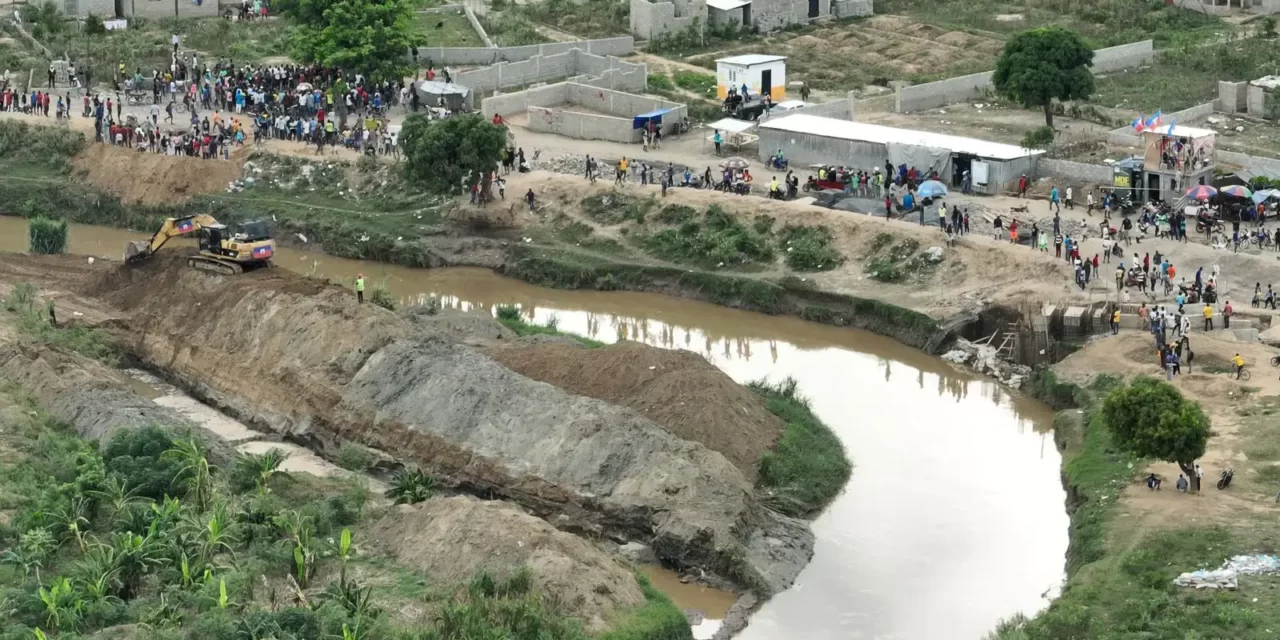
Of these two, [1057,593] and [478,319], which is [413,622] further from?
[478,319]

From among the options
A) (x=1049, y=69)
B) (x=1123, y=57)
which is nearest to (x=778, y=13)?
(x=1123, y=57)

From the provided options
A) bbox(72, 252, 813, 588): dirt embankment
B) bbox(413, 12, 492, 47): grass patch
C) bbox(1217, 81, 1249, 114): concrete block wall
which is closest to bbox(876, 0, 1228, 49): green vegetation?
bbox(1217, 81, 1249, 114): concrete block wall

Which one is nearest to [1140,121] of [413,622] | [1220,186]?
[1220,186]

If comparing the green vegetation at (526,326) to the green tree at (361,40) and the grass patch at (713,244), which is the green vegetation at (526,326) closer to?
the grass patch at (713,244)

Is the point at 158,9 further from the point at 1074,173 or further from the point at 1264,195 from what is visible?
the point at 1264,195

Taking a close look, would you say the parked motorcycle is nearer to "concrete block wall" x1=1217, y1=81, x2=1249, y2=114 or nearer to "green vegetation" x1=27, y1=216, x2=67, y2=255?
"concrete block wall" x1=1217, y1=81, x2=1249, y2=114

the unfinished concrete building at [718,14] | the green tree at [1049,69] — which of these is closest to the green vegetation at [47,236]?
the unfinished concrete building at [718,14]
